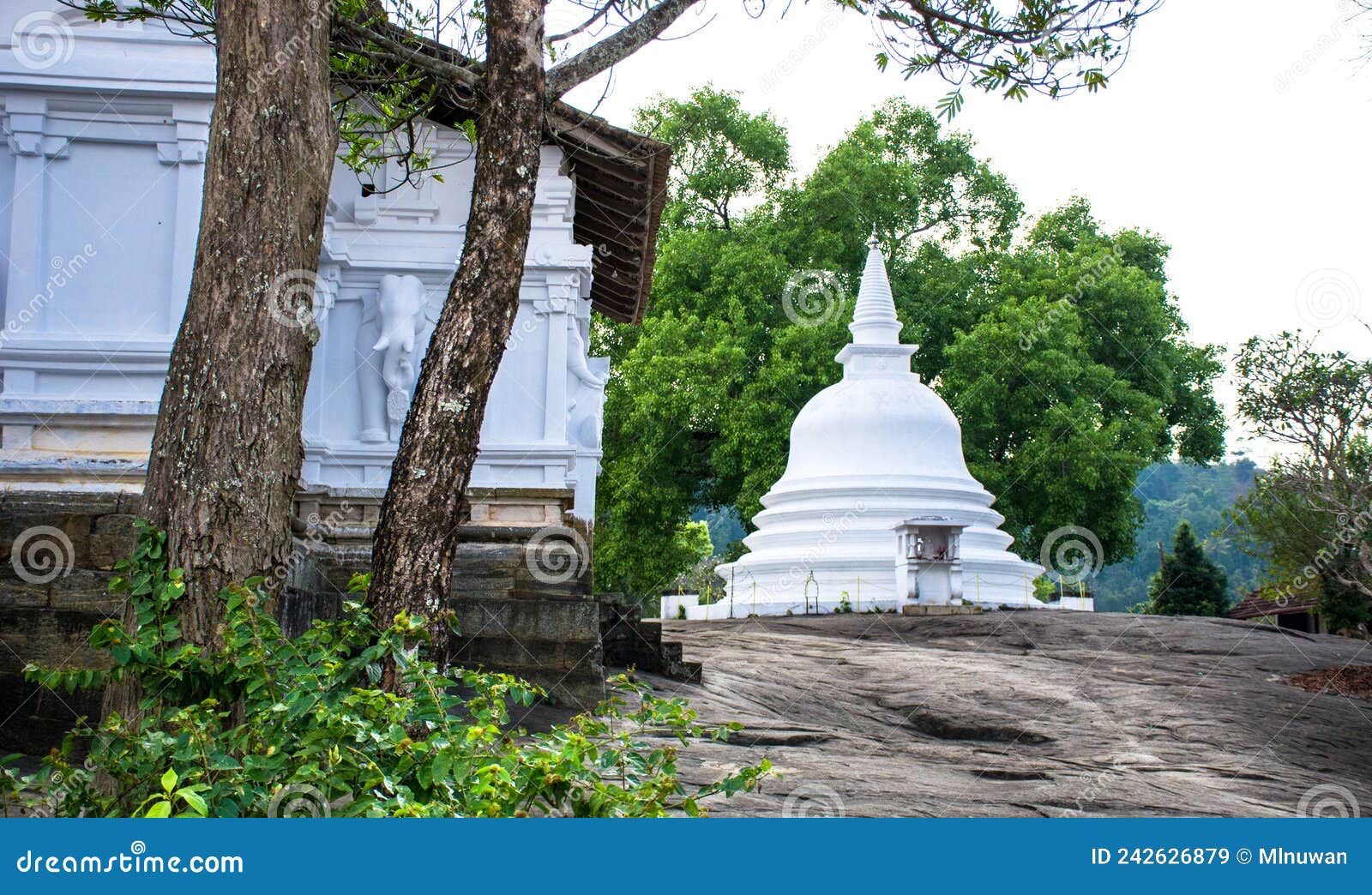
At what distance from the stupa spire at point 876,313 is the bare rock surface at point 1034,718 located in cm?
1111

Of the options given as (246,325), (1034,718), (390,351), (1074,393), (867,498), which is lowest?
(1034,718)

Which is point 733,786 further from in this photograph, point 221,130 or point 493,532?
point 493,532

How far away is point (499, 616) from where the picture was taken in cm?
1011

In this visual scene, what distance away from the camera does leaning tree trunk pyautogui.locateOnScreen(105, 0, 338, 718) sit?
539 centimetres

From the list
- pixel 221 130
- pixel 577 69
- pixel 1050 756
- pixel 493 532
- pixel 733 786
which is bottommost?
pixel 1050 756

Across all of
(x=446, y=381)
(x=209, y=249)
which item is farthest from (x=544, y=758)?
(x=209, y=249)

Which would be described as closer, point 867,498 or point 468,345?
point 468,345

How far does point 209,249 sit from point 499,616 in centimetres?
498

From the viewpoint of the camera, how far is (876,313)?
30203 millimetres

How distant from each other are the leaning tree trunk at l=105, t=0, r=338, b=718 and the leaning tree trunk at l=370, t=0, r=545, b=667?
1.59ft

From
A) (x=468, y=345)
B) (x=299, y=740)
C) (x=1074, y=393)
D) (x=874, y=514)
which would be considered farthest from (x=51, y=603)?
(x=1074, y=393)

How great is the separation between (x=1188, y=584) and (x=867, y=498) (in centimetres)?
1493

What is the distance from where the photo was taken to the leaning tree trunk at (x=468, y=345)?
19.1 ft

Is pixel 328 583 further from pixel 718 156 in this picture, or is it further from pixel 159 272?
pixel 718 156
